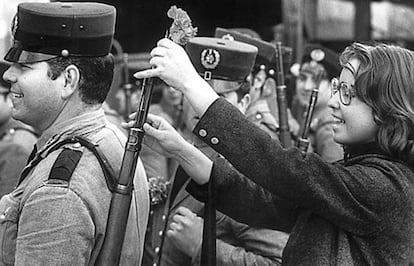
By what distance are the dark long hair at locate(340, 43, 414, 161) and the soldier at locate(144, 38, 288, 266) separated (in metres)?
0.85

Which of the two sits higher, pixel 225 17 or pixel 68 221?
pixel 68 221

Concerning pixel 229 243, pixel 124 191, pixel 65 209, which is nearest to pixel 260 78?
pixel 229 243

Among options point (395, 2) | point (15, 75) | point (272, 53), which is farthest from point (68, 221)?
point (395, 2)

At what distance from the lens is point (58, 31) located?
8.72ft

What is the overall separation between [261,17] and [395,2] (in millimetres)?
3435

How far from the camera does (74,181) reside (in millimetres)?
2535

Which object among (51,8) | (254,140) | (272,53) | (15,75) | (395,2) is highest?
(51,8)

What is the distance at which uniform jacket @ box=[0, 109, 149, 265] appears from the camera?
2.45 m

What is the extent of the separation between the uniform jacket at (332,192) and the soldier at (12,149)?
261 cm

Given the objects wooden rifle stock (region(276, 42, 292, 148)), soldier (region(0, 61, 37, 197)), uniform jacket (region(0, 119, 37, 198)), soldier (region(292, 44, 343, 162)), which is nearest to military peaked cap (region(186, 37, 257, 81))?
wooden rifle stock (region(276, 42, 292, 148))

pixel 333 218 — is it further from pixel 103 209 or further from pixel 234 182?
pixel 103 209

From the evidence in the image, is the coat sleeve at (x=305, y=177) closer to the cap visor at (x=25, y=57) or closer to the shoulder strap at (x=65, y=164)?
the shoulder strap at (x=65, y=164)

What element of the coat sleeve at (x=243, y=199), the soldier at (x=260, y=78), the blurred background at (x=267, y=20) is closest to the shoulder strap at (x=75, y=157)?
the coat sleeve at (x=243, y=199)

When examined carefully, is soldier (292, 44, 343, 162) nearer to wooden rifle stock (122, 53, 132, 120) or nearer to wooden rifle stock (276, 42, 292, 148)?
wooden rifle stock (276, 42, 292, 148)
